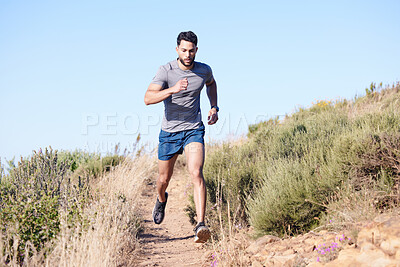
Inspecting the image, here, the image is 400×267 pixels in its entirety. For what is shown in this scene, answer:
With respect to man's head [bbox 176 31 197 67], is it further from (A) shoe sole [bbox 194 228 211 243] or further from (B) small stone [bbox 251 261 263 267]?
(B) small stone [bbox 251 261 263 267]

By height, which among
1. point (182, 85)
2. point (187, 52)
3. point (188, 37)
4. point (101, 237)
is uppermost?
point (188, 37)

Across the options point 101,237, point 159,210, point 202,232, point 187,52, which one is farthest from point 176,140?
point 101,237

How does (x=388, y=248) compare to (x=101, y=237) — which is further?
(x=101, y=237)

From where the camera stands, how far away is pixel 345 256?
129 inches

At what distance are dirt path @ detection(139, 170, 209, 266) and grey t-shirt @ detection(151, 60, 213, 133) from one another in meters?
1.82

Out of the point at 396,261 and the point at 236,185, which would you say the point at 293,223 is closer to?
the point at 236,185

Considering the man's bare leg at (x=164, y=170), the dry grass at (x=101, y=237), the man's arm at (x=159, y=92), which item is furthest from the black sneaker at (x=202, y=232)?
the man's arm at (x=159, y=92)

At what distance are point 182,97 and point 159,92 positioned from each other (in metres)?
0.46

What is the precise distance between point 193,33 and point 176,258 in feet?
10.4

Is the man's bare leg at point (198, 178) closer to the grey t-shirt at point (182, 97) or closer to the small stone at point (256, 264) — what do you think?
the grey t-shirt at point (182, 97)

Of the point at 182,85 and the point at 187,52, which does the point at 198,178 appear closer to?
the point at 182,85

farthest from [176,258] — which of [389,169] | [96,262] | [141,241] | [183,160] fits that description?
[183,160]

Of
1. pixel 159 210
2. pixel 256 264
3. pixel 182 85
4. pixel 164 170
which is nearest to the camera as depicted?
pixel 256 264

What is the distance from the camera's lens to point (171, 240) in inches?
274
